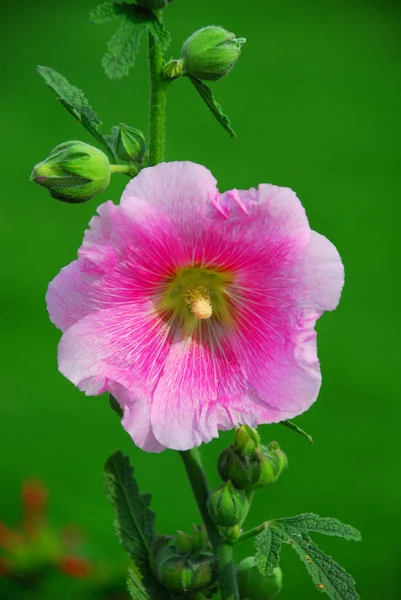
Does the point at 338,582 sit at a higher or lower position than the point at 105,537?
higher

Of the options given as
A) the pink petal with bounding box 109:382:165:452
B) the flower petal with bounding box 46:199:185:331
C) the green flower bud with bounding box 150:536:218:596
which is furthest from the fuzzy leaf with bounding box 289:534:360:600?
the flower petal with bounding box 46:199:185:331

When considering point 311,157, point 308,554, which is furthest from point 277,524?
point 311,157

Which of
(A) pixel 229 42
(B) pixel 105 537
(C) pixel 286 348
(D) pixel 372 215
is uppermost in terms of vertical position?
(A) pixel 229 42

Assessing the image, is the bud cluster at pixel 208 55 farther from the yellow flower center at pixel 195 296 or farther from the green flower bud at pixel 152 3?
the yellow flower center at pixel 195 296

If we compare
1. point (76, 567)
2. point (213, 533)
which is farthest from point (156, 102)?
point (76, 567)

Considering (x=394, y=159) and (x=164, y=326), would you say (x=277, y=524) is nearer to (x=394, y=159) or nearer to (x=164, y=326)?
(x=164, y=326)

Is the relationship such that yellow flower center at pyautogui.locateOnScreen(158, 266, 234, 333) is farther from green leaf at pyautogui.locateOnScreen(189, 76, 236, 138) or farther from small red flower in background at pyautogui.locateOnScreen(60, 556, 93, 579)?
small red flower in background at pyautogui.locateOnScreen(60, 556, 93, 579)

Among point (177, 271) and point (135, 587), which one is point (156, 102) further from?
point (135, 587)
